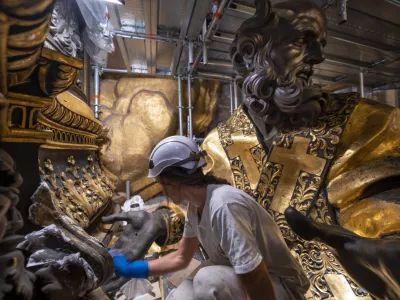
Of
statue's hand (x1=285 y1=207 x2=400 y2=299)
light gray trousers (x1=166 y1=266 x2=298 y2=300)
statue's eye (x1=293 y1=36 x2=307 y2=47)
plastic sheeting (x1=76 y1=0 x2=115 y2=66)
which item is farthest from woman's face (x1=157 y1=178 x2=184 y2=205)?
plastic sheeting (x1=76 y1=0 x2=115 y2=66)

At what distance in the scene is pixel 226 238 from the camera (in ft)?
2.28

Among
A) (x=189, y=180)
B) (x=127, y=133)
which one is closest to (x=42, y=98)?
(x=189, y=180)

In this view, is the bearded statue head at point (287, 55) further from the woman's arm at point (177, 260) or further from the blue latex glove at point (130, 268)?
the blue latex glove at point (130, 268)

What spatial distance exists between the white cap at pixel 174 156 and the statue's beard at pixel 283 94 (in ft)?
1.42

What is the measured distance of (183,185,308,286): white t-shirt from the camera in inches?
26.5

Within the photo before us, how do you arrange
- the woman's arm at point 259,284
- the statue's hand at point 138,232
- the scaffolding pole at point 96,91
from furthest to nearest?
the scaffolding pole at point 96,91 < the statue's hand at point 138,232 < the woman's arm at point 259,284

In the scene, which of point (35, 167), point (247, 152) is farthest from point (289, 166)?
point (35, 167)

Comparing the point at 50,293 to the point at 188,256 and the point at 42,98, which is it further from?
the point at 188,256

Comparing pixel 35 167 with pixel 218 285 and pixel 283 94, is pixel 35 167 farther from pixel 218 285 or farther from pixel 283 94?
pixel 283 94

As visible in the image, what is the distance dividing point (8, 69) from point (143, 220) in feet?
2.97

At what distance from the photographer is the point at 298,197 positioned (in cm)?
97

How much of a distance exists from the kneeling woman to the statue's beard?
0.40 m

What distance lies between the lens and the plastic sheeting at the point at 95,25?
1.52m

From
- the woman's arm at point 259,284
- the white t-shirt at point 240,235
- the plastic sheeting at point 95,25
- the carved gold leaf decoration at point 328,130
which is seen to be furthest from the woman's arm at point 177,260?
the plastic sheeting at point 95,25
